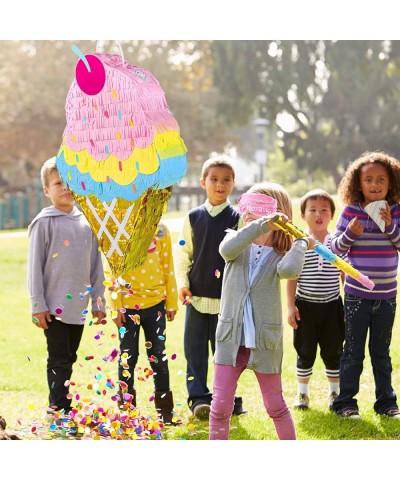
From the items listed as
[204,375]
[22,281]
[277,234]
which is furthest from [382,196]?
[22,281]

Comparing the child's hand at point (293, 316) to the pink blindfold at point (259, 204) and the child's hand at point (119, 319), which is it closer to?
the child's hand at point (119, 319)

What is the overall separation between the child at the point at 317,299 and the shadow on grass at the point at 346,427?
170 mm

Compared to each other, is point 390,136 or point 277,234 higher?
point 390,136

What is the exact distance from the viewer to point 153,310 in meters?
3.18

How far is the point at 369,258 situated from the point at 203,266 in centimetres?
66

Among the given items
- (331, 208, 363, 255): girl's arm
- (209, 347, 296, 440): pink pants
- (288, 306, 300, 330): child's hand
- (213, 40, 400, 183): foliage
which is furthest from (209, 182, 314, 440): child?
(213, 40, 400, 183): foliage

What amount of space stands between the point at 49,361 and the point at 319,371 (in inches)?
68.9

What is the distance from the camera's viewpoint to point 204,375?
11.1 ft

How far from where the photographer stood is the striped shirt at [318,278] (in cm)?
337

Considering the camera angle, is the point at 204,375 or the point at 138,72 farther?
the point at 204,375

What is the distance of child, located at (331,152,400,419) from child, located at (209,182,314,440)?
2.12 ft

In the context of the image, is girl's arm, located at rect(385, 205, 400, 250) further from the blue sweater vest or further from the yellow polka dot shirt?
the yellow polka dot shirt

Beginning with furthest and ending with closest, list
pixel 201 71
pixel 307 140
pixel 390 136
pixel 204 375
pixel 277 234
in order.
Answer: pixel 201 71
pixel 307 140
pixel 390 136
pixel 204 375
pixel 277 234
